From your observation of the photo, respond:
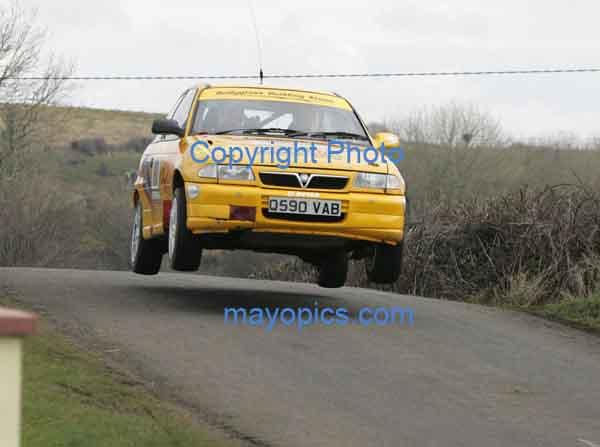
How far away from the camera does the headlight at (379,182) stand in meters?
11.0

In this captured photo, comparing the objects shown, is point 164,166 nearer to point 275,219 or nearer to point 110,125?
point 275,219

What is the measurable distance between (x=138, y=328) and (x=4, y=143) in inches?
1932

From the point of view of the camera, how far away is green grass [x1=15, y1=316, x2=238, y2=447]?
6.54 m

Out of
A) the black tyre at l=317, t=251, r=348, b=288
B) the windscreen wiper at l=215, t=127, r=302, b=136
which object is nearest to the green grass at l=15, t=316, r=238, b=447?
the windscreen wiper at l=215, t=127, r=302, b=136

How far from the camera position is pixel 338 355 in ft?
31.7

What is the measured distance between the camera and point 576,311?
559 inches

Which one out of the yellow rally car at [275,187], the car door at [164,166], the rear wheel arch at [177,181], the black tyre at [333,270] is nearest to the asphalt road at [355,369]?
the black tyre at [333,270]

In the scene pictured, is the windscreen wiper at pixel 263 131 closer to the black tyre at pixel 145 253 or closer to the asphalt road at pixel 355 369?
the asphalt road at pixel 355 369

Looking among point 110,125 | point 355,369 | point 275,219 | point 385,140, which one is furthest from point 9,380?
point 110,125

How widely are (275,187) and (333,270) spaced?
2.77m

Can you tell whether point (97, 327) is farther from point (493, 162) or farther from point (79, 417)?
point (493, 162)

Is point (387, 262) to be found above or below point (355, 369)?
above

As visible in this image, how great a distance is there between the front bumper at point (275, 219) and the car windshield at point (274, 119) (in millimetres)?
966

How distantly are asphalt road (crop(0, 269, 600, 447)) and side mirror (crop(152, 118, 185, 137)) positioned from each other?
65.8 inches
